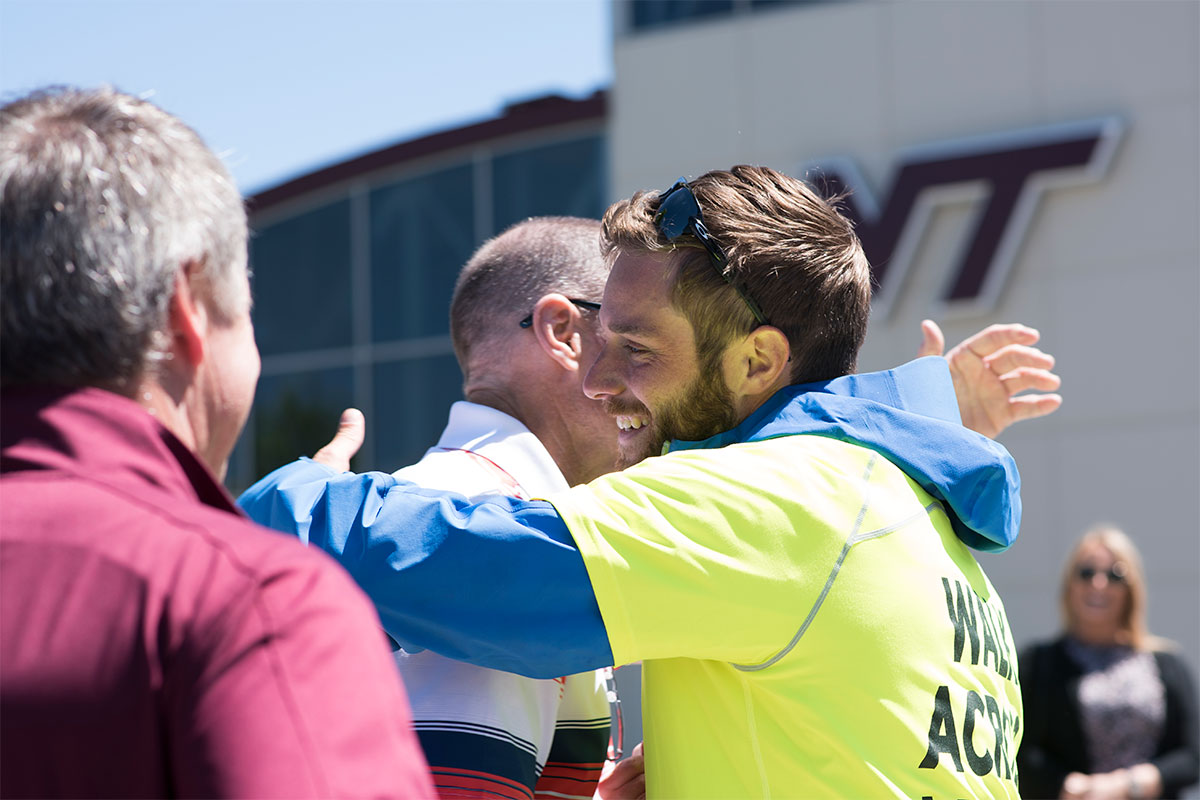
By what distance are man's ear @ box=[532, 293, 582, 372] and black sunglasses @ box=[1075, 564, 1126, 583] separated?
368 cm

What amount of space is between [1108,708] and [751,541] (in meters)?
4.04

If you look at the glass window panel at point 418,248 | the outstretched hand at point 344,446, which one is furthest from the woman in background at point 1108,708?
the glass window panel at point 418,248

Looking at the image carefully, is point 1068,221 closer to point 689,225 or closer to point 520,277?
point 520,277

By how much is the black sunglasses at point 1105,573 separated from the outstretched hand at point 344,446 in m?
4.09

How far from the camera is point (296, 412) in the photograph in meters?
13.7

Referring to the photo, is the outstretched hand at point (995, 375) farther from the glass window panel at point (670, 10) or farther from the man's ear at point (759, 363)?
the glass window panel at point (670, 10)

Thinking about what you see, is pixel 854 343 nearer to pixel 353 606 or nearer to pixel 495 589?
pixel 495 589

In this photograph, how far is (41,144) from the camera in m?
1.13

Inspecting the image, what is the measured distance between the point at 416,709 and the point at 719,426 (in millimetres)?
680

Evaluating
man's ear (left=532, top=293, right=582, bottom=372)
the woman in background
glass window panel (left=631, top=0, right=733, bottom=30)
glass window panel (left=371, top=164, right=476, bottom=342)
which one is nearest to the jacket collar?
man's ear (left=532, top=293, right=582, bottom=372)

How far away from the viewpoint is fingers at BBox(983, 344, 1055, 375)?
8.42 ft

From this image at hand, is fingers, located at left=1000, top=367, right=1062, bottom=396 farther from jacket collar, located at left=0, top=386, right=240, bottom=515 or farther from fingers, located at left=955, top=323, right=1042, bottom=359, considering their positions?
jacket collar, located at left=0, top=386, right=240, bottom=515

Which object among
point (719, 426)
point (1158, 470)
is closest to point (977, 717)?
point (719, 426)

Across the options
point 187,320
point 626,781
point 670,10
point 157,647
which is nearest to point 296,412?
point 670,10
